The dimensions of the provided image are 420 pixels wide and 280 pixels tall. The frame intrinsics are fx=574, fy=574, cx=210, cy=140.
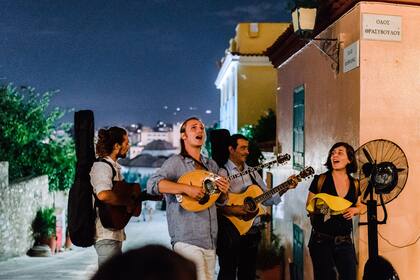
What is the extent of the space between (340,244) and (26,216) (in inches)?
514

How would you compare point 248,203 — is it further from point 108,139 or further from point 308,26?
point 308,26

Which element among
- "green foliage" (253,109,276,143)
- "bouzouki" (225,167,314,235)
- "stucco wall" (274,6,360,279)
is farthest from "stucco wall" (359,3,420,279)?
"green foliage" (253,109,276,143)

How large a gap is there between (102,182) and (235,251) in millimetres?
1841

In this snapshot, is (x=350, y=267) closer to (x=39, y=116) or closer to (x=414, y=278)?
(x=414, y=278)

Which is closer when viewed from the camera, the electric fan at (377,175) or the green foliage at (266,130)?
the electric fan at (377,175)

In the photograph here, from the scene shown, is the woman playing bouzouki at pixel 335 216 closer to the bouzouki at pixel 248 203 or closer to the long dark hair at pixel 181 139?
the bouzouki at pixel 248 203

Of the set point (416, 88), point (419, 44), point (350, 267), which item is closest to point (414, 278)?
point (350, 267)

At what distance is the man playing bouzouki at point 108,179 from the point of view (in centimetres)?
475

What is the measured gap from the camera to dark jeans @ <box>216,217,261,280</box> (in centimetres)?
585

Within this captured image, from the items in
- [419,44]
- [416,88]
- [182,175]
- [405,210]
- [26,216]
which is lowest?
[26,216]

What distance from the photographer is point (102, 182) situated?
4.75m

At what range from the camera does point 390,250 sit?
6.48 meters

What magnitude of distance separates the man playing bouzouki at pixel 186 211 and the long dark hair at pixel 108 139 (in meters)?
0.46

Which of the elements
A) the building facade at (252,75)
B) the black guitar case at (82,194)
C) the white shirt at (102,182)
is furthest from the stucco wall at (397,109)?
the building facade at (252,75)
